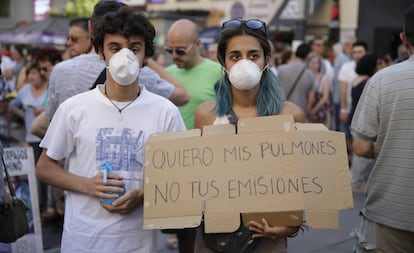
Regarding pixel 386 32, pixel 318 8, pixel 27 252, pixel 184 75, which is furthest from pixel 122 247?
pixel 318 8

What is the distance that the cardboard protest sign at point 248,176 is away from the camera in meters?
2.64

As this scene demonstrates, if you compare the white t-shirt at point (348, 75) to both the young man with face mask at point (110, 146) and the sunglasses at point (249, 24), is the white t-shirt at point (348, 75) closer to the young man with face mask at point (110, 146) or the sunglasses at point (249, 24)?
the sunglasses at point (249, 24)

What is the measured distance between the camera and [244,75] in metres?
2.90

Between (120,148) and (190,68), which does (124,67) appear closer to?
(120,148)

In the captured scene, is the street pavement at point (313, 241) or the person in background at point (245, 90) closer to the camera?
the person in background at point (245, 90)

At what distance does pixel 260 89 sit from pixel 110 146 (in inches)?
31.0

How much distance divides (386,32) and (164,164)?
11.6 meters

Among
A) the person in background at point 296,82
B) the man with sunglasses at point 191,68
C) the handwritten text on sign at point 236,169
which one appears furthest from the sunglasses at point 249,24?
the person in background at point 296,82

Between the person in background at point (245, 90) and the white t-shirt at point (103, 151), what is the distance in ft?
0.90

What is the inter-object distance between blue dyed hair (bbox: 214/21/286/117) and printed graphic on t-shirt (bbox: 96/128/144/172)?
18.4 inches

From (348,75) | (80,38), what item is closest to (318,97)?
(348,75)

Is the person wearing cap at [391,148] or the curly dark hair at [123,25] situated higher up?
the curly dark hair at [123,25]

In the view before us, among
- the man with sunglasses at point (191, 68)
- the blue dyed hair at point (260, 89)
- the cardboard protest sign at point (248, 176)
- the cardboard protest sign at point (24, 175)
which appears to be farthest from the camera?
the man with sunglasses at point (191, 68)

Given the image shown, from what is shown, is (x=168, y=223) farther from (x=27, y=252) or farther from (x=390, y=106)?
(x=27, y=252)
